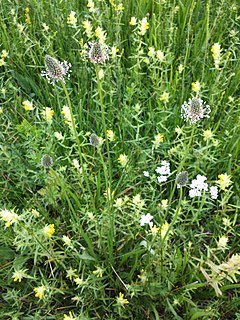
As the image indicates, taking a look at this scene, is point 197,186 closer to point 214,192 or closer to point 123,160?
point 214,192

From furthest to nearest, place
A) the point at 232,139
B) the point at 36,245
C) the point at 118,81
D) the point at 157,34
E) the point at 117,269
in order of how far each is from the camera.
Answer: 1. the point at 157,34
2. the point at 118,81
3. the point at 232,139
4. the point at 117,269
5. the point at 36,245

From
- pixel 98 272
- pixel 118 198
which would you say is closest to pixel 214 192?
pixel 118 198

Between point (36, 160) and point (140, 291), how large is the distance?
876 mm

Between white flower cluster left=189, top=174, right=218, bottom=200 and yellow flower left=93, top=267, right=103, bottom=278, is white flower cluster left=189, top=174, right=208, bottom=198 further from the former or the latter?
yellow flower left=93, top=267, right=103, bottom=278

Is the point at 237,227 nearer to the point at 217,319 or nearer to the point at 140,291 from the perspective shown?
the point at 217,319

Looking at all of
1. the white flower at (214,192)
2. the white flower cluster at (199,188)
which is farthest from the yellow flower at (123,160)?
the white flower at (214,192)

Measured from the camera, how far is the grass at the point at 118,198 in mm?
1811

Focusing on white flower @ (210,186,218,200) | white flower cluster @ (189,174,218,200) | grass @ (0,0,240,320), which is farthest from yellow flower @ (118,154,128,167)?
white flower @ (210,186,218,200)

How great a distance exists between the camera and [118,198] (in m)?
2.05

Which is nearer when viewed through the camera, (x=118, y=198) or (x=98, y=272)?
(x=98, y=272)

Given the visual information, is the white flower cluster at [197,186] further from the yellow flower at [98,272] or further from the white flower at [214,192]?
the yellow flower at [98,272]

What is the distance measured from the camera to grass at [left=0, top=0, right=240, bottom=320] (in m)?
1.81

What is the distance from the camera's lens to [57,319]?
1.85m

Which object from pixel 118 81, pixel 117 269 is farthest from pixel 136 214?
pixel 118 81
